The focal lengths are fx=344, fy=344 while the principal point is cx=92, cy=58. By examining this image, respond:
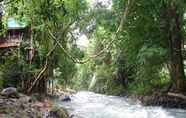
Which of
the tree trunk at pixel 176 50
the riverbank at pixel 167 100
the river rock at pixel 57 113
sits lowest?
the riverbank at pixel 167 100

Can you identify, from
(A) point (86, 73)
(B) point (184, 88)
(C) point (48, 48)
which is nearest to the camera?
(B) point (184, 88)

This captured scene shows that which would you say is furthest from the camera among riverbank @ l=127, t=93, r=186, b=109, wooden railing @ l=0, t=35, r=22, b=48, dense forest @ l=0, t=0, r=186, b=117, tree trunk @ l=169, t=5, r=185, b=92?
wooden railing @ l=0, t=35, r=22, b=48

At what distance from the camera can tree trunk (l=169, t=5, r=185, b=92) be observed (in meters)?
15.8

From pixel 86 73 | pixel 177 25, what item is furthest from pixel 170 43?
pixel 86 73

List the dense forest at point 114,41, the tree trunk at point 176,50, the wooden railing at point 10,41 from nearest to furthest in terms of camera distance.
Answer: the dense forest at point 114,41 < the tree trunk at point 176,50 < the wooden railing at point 10,41

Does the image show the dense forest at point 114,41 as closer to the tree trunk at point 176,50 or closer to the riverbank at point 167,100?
the tree trunk at point 176,50

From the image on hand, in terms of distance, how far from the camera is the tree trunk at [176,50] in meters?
15.8

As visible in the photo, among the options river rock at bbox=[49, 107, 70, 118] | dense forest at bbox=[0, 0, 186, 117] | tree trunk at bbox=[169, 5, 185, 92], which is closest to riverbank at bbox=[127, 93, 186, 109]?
dense forest at bbox=[0, 0, 186, 117]

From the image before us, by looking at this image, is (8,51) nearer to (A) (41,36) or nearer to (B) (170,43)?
(A) (41,36)

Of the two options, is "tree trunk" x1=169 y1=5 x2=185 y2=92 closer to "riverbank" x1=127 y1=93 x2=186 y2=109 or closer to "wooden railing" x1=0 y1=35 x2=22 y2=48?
"riverbank" x1=127 y1=93 x2=186 y2=109

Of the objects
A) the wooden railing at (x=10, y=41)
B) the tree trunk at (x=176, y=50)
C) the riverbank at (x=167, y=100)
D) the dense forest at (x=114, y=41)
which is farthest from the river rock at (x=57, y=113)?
the wooden railing at (x=10, y=41)

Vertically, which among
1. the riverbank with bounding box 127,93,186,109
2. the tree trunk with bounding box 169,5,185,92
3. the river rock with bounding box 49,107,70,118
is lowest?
the riverbank with bounding box 127,93,186,109

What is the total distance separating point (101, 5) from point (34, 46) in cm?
426

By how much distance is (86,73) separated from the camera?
129 ft
